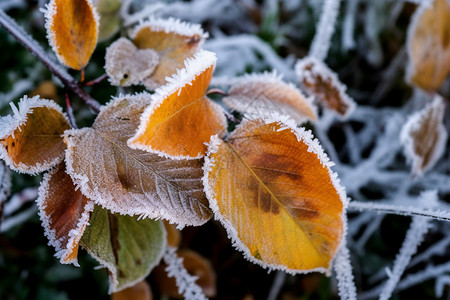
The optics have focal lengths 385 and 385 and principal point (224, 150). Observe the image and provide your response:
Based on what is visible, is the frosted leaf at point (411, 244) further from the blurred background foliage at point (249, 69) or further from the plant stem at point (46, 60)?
the plant stem at point (46, 60)

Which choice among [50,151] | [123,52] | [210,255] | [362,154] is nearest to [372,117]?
[362,154]

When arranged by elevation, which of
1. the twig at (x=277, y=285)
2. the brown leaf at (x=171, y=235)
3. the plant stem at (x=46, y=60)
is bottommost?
the twig at (x=277, y=285)

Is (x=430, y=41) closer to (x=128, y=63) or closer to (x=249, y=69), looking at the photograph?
(x=249, y=69)

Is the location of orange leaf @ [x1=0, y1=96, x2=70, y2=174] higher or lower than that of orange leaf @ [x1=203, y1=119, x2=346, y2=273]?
higher

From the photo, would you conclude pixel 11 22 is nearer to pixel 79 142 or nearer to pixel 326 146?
pixel 79 142

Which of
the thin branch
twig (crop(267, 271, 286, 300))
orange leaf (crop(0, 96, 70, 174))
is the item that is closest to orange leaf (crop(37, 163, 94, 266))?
orange leaf (crop(0, 96, 70, 174))

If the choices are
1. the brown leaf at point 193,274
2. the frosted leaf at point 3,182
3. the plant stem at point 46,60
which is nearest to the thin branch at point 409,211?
the brown leaf at point 193,274

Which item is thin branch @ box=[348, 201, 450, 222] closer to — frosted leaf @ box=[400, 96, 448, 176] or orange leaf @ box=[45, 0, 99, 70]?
frosted leaf @ box=[400, 96, 448, 176]
